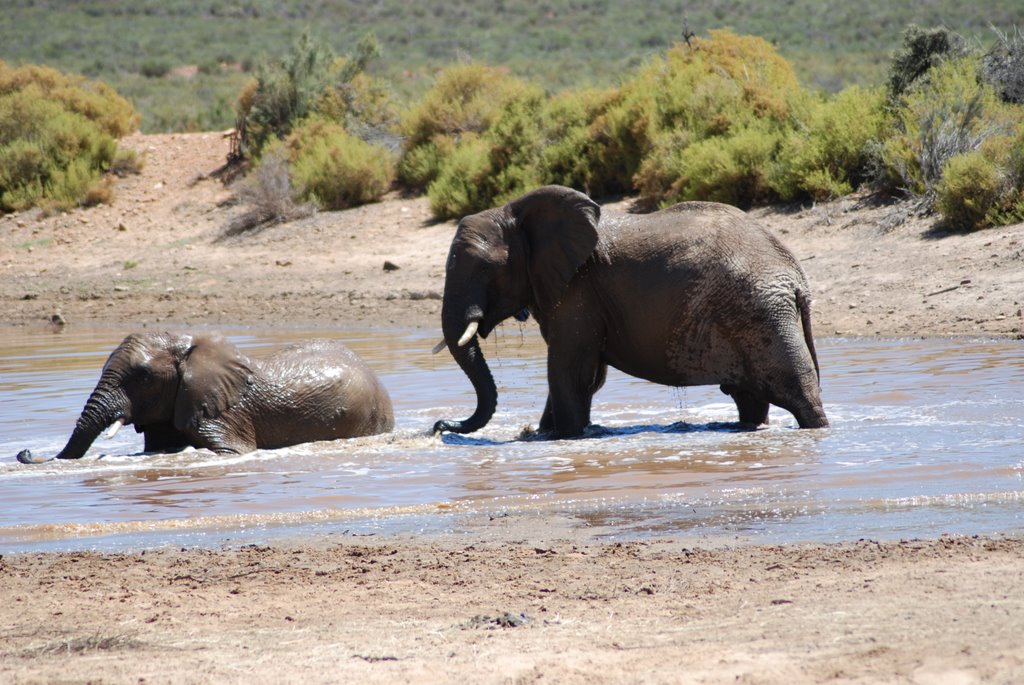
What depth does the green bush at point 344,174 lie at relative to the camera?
24586 mm

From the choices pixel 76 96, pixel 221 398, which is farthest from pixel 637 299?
pixel 76 96

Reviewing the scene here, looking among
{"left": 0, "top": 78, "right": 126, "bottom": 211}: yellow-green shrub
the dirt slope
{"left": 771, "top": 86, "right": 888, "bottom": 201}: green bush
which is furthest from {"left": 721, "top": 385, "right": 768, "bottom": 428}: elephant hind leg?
{"left": 0, "top": 78, "right": 126, "bottom": 211}: yellow-green shrub

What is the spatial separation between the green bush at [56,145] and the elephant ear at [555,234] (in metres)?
18.7

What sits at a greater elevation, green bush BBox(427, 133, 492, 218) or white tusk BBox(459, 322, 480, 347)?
green bush BBox(427, 133, 492, 218)

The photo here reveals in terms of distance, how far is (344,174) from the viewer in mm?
24547

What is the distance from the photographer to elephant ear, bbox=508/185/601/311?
395 inches

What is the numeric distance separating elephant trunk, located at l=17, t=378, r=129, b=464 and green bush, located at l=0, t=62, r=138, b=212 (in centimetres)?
1810

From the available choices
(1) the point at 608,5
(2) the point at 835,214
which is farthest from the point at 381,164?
(1) the point at 608,5

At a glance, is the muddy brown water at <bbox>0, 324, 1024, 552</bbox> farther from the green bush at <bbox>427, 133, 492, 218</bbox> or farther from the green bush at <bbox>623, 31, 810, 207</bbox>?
the green bush at <bbox>427, 133, 492, 218</bbox>

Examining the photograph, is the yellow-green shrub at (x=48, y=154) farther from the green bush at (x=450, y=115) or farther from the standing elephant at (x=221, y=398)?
the standing elephant at (x=221, y=398)

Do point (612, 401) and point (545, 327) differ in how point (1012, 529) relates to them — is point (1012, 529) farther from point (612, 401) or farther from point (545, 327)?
point (612, 401)

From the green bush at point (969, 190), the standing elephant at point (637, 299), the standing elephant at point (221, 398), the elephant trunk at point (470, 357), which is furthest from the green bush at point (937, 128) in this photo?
the standing elephant at point (221, 398)

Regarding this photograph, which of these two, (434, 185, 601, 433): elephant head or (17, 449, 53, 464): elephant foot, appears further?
(434, 185, 601, 433): elephant head

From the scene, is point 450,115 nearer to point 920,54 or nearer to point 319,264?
point 319,264
